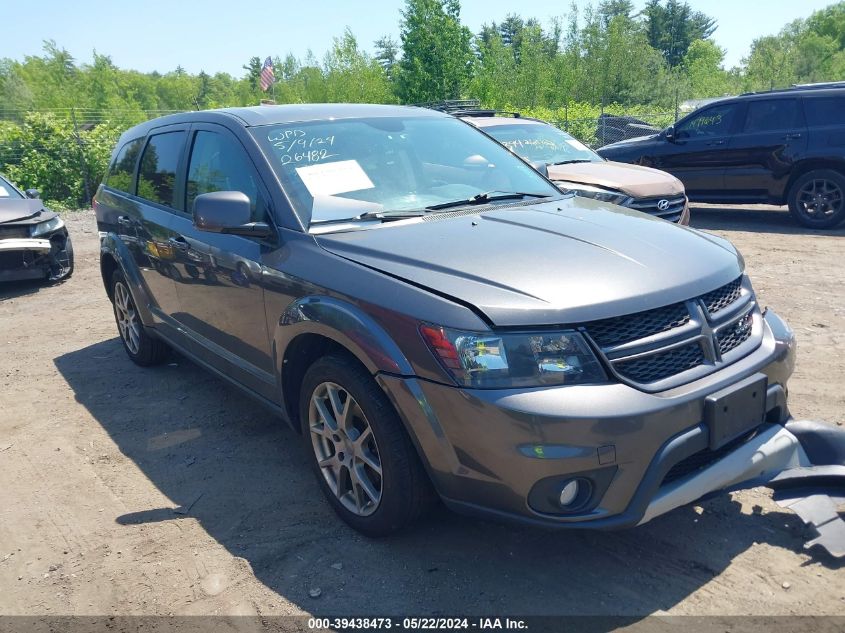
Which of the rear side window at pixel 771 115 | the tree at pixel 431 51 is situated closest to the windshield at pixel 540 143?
the rear side window at pixel 771 115

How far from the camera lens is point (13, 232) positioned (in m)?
8.66

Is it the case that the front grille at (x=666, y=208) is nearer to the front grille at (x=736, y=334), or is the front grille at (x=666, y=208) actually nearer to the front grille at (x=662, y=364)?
the front grille at (x=736, y=334)

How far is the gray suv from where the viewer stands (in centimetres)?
258

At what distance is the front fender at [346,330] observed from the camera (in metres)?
2.80

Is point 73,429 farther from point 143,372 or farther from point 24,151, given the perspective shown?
point 24,151

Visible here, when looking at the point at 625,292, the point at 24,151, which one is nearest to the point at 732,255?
the point at 625,292

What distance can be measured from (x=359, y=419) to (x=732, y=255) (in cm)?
182

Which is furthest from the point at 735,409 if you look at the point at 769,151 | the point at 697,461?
the point at 769,151

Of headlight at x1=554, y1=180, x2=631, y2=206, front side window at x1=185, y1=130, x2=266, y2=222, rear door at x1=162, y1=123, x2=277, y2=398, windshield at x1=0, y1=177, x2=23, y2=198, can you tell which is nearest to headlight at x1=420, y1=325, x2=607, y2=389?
rear door at x1=162, y1=123, x2=277, y2=398

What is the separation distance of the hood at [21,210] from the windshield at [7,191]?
0.25m

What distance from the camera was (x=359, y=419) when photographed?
3.17 m

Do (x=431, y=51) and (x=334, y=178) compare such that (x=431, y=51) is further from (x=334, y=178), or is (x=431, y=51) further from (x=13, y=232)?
(x=334, y=178)

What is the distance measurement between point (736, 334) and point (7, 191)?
9.32 meters

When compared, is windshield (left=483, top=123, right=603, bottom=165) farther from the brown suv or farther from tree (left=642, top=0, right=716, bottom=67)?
tree (left=642, top=0, right=716, bottom=67)
